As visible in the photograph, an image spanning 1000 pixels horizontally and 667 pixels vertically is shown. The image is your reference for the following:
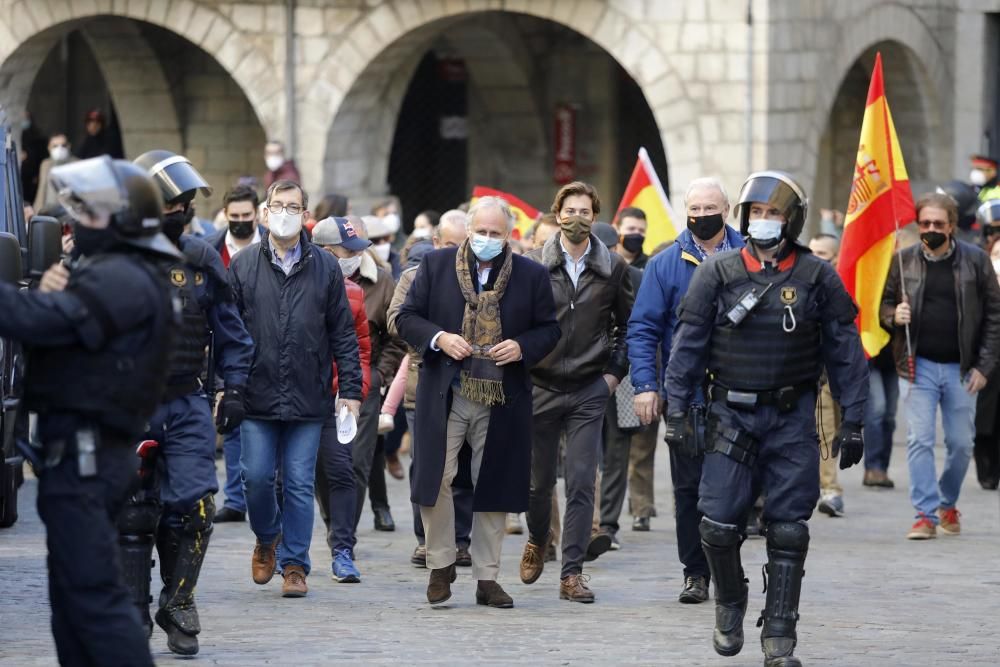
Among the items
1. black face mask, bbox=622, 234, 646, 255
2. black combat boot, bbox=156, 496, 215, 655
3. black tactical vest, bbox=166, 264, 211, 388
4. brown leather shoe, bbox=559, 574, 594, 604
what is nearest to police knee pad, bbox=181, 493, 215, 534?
black combat boot, bbox=156, 496, 215, 655

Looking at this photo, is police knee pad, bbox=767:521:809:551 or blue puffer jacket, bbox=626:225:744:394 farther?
blue puffer jacket, bbox=626:225:744:394

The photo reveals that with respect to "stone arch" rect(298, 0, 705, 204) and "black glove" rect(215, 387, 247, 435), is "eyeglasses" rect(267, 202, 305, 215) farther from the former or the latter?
"stone arch" rect(298, 0, 705, 204)

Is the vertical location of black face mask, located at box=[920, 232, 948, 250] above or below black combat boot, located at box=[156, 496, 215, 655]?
above

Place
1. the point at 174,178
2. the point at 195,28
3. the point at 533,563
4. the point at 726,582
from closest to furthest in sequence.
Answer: the point at 726,582
the point at 174,178
the point at 533,563
the point at 195,28

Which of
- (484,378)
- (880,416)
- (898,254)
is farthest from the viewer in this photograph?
(880,416)

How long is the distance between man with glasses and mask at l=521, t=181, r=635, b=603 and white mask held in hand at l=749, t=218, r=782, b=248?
1.61 m

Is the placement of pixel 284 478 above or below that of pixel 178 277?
below

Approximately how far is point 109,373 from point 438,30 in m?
13.5

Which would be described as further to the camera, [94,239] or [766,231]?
[766,231]

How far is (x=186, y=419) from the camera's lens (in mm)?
7680

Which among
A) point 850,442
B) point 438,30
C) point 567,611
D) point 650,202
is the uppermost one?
point 438,30

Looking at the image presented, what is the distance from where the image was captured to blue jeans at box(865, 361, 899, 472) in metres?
13.1

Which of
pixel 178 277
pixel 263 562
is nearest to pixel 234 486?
pixel 263 562

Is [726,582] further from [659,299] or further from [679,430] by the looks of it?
[659,299]
